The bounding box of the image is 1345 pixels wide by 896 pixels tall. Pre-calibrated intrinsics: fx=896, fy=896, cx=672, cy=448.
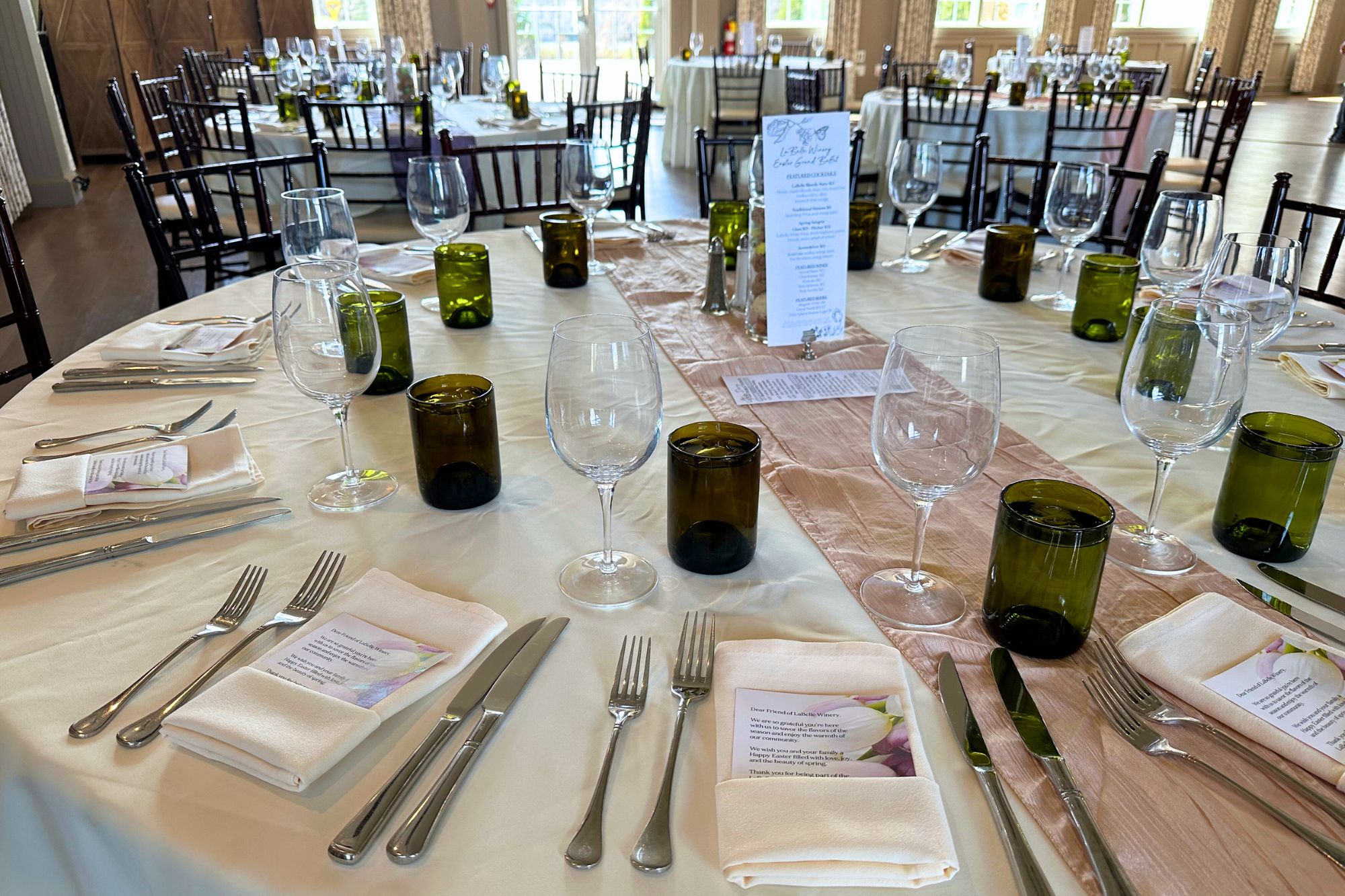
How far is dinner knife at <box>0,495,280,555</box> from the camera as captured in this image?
88 centimetres

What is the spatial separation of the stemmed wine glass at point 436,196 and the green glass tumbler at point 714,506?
918mm

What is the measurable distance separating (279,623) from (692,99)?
22.3ft

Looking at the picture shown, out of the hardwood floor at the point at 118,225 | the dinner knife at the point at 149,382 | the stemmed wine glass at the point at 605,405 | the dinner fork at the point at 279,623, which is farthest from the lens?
the hardwood floor at the point at 118,225

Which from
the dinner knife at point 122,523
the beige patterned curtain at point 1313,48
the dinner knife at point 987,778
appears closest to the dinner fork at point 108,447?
the dinner knife at point 122,523

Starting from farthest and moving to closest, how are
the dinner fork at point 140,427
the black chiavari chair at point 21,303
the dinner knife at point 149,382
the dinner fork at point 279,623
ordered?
the black chiavari chair at point 21,303 → the dinner knife at point 149,382 → the dinner fork at point 140,427 → the dinner fork at point 279,623

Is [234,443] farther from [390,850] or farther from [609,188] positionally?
[609,188]

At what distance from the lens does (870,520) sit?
98cm

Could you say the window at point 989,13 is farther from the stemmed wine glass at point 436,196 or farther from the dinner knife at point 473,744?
the dinner knife at point 473,744

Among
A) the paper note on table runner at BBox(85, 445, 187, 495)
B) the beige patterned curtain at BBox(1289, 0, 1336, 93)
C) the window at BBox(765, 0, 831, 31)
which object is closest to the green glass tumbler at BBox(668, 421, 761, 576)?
the paper note on table runner at BBox(85, 445, 187, 495)

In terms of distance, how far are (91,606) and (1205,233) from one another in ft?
5.22

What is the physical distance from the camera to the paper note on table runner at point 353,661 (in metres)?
0.69

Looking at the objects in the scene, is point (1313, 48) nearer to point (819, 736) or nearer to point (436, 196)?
point (436, 196)

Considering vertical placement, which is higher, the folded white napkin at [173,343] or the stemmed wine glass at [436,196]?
the stemmed wine glass at [436,196]

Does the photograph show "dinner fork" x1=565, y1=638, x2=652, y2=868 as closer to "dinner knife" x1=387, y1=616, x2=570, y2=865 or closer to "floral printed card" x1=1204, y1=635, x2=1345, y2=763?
"dinner knife" x1=387, y1=616, x2=570, y2=865
